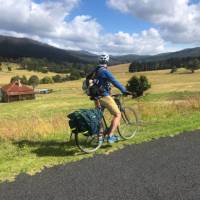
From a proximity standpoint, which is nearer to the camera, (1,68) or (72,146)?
(72,146)

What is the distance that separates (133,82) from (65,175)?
78.9 m

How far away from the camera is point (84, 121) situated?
7.85m

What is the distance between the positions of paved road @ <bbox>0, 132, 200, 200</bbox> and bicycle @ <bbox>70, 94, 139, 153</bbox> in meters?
0.63

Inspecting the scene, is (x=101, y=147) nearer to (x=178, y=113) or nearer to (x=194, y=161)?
→ (x=194, y=161)

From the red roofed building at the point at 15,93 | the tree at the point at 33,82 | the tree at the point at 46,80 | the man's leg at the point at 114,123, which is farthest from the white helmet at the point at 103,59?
the tree at the point at 46,80

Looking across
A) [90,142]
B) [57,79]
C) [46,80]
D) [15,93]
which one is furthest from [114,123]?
[57,79]

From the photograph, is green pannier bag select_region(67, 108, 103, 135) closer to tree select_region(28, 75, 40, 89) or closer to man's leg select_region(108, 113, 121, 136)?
man's leg select_region(108, 113, 121, 136)

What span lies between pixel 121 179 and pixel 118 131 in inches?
123

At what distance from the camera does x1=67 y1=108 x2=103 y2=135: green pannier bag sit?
308 inches

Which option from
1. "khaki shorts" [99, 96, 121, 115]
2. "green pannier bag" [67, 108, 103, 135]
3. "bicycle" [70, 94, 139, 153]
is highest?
"khaki shorts" [99, 96, 121, 115]

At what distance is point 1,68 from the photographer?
17638cm

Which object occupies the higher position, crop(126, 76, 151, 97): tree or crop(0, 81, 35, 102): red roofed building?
crop(126, 76, 151, 97): tree

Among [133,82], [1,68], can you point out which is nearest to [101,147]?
[133,82]

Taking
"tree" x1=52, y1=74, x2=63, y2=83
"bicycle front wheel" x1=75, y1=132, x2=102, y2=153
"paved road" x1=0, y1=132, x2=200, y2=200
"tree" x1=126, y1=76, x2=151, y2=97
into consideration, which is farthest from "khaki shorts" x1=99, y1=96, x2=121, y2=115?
"tree" x1=52, y1=74, x2=63, y2=83
